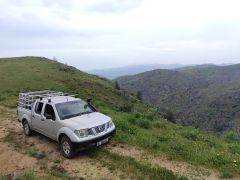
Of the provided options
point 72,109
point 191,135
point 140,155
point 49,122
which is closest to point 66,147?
point 49,122

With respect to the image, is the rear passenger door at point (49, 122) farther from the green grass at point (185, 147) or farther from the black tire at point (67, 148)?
the green grass at point (185, 147)

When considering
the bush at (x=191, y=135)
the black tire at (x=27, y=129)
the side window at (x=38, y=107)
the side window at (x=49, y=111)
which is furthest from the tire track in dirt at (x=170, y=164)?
the black tire at (x=27, y=129)

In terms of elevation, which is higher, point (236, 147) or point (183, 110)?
point (236, 147)

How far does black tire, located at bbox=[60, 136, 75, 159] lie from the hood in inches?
21.9

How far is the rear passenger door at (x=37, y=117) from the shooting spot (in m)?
14.4

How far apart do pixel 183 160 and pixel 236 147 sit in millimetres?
4244

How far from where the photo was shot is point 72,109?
1378 centimetres

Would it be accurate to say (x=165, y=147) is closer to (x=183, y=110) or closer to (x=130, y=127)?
(x=130, y=127)

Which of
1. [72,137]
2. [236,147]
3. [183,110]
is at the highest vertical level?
[72,137]

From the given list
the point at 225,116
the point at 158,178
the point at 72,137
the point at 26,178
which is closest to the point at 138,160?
the point at 158,178

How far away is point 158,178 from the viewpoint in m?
10.4

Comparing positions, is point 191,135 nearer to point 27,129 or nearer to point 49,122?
point 49,122

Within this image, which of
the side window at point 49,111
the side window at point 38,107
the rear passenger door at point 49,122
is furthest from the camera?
the side window at point 38,107

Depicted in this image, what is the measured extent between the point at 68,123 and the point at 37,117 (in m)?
2.60
